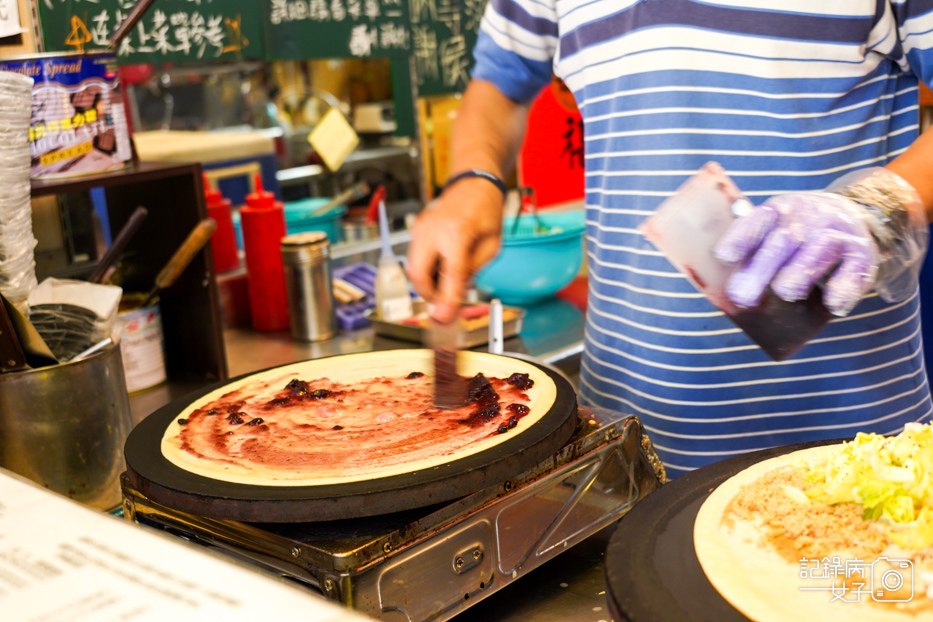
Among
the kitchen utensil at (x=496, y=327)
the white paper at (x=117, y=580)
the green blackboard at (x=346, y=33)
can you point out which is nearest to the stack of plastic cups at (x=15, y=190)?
the white paper at (x=117, y=580)

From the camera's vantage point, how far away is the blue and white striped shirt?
143 centimetres

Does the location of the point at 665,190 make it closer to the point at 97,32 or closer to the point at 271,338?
the point at 271,338

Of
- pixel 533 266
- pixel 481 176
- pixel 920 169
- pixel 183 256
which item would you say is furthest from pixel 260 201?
pixel 920 169

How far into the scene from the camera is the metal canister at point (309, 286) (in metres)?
2.32

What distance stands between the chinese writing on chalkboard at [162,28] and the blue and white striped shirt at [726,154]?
3.58 feet

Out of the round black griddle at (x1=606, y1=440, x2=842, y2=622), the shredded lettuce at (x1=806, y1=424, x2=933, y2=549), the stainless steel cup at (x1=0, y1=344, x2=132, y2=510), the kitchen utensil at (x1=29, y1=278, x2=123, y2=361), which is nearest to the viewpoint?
the round black griddle at (x1=606, y1=440, x2=842, y2=622)

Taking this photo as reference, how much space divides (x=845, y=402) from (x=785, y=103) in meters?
0.57

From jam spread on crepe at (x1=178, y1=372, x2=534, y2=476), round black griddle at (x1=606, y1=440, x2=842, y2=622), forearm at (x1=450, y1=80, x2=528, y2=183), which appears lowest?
round black griddle at (x1=606, y1=440, x2=842, y2=622)

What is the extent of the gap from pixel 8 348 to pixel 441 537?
0.79 m

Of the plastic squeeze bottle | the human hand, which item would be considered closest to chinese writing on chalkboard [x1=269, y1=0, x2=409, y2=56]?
the plastic squeeze bottle

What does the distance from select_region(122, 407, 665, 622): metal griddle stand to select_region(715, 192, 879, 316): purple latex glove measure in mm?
355

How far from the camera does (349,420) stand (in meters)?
1.29

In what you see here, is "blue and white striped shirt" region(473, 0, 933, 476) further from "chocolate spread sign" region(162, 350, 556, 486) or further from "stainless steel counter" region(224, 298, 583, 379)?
"stainless steel counter" region(224, 298, 583, 379)

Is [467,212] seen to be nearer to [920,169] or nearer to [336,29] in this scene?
[920,169]
